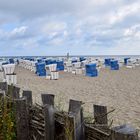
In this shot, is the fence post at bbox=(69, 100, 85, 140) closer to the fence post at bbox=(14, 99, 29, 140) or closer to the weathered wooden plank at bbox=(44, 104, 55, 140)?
the weathered wooden plank at bbox=(44, 104, 55, 140)

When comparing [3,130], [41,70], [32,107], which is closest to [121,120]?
[32,107]

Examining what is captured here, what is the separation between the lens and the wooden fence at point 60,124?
11.1ft

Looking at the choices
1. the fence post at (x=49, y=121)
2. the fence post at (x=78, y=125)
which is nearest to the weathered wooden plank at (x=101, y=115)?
the fence post at (x=78, y=125)

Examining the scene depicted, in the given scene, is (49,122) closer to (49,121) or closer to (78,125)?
(49,121)

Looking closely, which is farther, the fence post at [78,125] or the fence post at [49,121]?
the fence post at [49,121]

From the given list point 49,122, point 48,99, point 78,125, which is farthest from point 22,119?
point 78,125

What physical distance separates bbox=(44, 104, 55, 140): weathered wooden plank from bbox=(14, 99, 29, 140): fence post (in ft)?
1.92

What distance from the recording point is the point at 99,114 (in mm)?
3828

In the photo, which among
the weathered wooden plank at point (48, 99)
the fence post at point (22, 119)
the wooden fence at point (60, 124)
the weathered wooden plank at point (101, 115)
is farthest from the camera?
the weathered wooden plank at point (48, 99)

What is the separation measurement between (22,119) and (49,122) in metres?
0.66

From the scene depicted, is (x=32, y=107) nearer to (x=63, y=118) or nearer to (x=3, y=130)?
(x=3, y=130)

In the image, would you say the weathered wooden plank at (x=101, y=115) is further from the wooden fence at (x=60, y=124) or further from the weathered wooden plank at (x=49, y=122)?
the weathered wooden plank at (x=49, y=122)

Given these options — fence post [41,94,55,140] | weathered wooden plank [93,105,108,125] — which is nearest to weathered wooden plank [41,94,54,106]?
fence post [41,94,55,140]

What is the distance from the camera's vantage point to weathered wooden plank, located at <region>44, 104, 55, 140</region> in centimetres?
382
